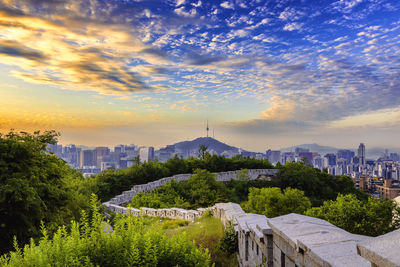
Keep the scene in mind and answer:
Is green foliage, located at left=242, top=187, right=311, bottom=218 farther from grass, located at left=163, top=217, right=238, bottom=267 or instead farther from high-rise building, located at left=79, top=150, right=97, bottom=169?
high-rise building, located at left=79, top=150, right=97, bottom=169

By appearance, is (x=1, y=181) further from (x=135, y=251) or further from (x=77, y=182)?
(x=77, y=182)

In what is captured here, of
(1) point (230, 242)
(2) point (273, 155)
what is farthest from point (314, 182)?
(2) point (273, 155)

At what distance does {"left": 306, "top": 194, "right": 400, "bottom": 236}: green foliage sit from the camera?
11494 millimetres

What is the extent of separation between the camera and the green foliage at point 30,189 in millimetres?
9859

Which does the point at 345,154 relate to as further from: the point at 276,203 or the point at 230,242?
the point at 230,242

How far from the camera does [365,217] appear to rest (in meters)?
11.7

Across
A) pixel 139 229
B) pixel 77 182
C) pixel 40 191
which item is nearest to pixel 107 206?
pixel 77 182

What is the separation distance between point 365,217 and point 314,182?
28.3 meters

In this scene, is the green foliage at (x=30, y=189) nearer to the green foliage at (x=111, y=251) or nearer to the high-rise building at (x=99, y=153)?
the green foliage at (x=111, y=251)

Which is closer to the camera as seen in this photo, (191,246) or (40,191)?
(191,246)

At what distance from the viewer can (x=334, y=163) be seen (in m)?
149

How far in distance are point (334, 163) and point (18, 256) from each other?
16173 cm

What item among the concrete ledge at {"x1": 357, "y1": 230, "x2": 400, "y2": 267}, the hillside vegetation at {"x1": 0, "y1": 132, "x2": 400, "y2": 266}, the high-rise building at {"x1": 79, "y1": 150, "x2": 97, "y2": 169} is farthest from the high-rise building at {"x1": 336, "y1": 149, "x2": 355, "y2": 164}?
the concrete ledge at {"x1": 357, "y1": 230, "x2": 400, "y2": 267}

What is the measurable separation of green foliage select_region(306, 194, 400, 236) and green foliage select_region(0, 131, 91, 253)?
11.1 meters
